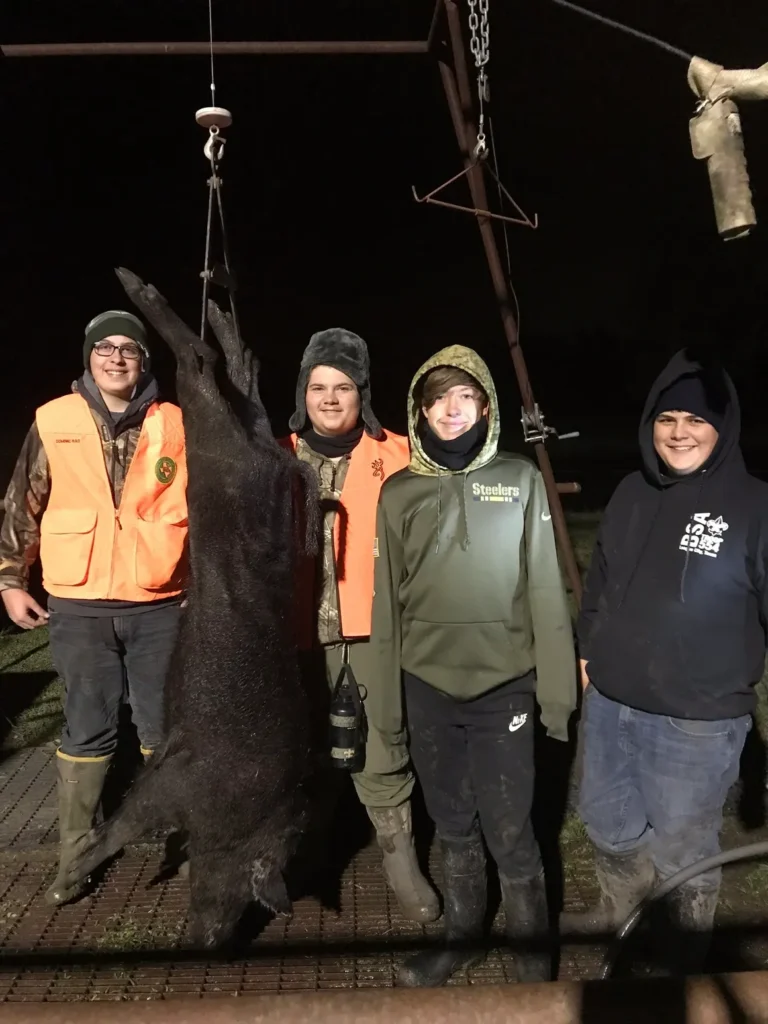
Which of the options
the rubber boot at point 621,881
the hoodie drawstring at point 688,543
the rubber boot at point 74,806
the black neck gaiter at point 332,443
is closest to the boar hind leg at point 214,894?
the rubber boot at point 74,806

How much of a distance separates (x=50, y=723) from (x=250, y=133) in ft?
15.7

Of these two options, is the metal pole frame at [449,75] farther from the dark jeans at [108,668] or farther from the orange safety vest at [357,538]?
the dark jeans at [108,668]

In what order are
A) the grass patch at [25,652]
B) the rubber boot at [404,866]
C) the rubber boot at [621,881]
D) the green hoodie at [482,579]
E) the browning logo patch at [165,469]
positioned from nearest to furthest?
the green hoodie at [482,579]
the rubber boot at [621,881]
the browning logo patch at [165,469]
the rubber boot at [404,866]
the grass patch at [25,652]

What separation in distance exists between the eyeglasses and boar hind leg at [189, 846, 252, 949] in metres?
1.94

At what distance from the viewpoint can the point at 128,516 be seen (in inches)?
124

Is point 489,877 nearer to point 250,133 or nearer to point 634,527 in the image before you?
point 634,527

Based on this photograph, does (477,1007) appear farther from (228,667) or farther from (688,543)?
(688,543)

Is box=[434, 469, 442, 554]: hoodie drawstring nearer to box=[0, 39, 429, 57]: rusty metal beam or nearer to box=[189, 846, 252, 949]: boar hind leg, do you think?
box=[189, 846, 252, 949]: boar hind leg

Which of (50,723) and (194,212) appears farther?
(194,212)

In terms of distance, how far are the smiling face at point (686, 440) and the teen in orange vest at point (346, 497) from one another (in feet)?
3.43

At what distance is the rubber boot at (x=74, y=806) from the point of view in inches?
133

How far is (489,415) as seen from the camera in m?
2.75

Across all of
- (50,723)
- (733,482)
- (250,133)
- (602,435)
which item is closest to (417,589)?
(733,482)

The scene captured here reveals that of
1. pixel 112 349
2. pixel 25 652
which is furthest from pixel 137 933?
pixel 25 652
